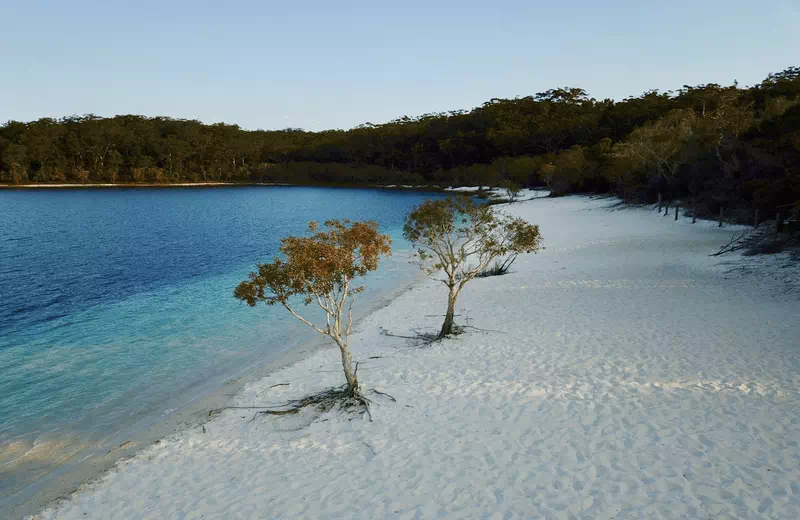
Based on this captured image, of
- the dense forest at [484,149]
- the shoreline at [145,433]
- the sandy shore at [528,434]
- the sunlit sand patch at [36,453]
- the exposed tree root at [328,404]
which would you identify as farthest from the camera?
the dense forest at [484,149]

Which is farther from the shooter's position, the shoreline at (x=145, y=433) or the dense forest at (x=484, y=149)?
the dense forest at (x=484, y=149)

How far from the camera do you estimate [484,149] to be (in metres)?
137

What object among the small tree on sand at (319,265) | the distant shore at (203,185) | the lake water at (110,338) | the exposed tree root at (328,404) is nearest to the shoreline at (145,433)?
the lake water at (110,338)

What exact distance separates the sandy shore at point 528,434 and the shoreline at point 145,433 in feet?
1.28

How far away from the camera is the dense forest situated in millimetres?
43719

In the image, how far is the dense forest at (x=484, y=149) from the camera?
43.7m

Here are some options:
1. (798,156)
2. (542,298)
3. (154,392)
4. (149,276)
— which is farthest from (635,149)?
(154,392)

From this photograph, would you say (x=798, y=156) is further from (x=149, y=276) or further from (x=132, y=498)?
(x=149, y=276)

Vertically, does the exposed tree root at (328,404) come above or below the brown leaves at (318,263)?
below

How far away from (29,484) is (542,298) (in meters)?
16.4

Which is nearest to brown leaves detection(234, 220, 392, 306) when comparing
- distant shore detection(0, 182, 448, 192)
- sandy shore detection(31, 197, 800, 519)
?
sandy shore detection(31, 197, 800, 519)

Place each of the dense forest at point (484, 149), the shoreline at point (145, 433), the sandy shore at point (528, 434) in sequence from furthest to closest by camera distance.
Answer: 1. the dense forest at point (484, 149)
2. the shoreline at point (145, 433)
3. the sandy shore at point (528, 434)

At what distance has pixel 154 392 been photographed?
12688 millimetres

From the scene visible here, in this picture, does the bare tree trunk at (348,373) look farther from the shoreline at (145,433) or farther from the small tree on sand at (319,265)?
the shoreline at (145,433)
